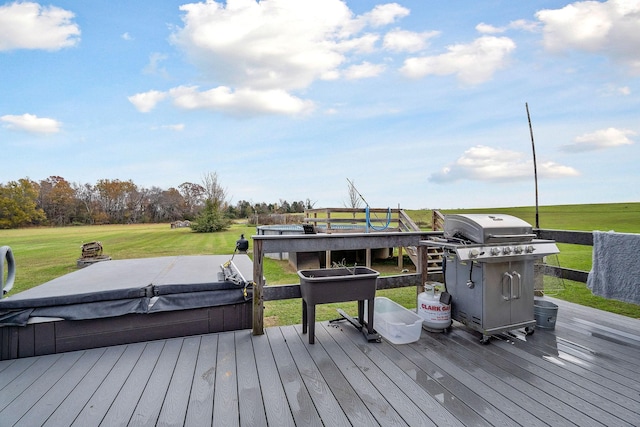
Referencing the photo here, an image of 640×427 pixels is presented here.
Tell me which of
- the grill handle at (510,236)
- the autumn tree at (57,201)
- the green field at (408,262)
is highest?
the autumn tree at (57,201)

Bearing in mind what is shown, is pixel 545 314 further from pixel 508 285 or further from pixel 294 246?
pixel 294 246

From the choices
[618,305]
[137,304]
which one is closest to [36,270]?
[137,304]

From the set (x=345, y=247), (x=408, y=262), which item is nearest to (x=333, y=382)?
(x=345, y=247)

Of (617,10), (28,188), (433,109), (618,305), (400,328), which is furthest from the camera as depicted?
(28,188)

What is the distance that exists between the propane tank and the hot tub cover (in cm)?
160

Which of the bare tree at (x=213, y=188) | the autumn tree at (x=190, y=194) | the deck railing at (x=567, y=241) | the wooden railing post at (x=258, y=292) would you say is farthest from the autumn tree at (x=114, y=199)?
the deck railing at (x=567, y=241)

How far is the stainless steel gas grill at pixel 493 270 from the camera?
2.35 m

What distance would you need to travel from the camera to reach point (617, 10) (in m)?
3.95

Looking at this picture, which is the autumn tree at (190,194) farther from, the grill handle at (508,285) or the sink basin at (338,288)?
the grill handle at (508,285)

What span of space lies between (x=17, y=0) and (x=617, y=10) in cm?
1067

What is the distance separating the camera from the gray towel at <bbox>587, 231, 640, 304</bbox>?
2.56 metres

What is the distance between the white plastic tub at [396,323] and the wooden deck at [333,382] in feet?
0.28

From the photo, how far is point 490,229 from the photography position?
2367mm

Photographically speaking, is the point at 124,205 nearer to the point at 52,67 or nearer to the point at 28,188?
the point at 28,188
